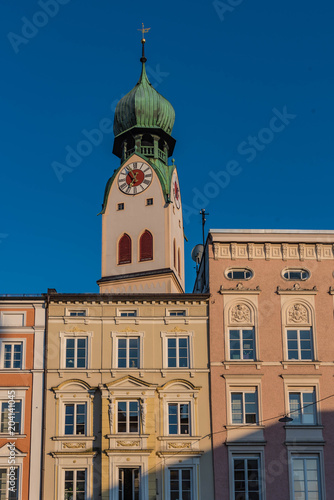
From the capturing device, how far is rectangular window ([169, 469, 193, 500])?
4397 centimetres

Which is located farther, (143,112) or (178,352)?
(143,112)

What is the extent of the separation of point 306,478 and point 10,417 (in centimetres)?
1614

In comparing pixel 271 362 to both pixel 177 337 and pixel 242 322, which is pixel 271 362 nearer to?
pixel 242 322

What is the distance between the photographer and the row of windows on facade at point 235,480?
43938 mm

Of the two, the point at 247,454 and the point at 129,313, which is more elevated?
the point at 129,313

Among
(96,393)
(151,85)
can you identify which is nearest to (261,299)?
(96,393)

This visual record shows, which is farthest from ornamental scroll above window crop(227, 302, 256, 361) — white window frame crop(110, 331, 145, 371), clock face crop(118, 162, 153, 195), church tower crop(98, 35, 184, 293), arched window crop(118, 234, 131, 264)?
clock face crop(118, 162, 153, 195)

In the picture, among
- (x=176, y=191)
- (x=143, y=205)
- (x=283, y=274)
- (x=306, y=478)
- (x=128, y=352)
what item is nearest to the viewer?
(x=306, y=478)

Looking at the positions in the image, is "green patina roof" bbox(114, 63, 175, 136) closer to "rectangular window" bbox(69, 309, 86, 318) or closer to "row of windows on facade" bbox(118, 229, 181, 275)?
"row of windows on facade" bbox(118, 229, 181, 275)

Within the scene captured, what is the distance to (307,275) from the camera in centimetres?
4862

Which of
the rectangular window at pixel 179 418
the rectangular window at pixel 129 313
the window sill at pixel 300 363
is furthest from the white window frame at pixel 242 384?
the rectangular window at pixel 129 313

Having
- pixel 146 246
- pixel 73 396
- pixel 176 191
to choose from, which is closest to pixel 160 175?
pixel 176 191

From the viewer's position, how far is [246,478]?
44.1 metres

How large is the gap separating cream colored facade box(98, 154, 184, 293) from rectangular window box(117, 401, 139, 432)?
2248 cm
